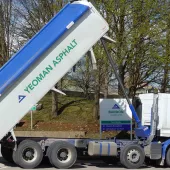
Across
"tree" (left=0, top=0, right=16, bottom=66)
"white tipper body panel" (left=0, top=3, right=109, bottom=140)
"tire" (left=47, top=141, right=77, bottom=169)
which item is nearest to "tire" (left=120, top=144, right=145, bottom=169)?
"tire" (left=47, top=141, right=77, bottom=169)

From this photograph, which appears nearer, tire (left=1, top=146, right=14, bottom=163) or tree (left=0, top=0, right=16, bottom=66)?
tire (left=1, top=146, right=14, bottom=163)

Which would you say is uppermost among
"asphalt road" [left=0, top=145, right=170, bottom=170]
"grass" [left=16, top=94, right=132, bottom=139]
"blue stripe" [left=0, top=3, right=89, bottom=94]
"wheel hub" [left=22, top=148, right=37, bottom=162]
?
"blue stripe" [left=0, top=3, right=89, bottom=94]

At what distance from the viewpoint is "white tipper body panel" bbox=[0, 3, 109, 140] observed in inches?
515

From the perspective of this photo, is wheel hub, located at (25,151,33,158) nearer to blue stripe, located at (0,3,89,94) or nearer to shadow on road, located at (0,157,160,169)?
shadow on road, located at (0,157,160,169)

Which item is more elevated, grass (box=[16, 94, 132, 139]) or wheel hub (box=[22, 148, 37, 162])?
grass (box=[16, 94, 132, 139])

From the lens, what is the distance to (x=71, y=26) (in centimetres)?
1363

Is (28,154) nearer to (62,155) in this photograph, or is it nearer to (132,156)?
(62,155)

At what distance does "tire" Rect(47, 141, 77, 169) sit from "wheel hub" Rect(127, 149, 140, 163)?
1789 millimetres

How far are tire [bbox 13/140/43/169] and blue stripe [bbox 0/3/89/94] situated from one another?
2.09 m

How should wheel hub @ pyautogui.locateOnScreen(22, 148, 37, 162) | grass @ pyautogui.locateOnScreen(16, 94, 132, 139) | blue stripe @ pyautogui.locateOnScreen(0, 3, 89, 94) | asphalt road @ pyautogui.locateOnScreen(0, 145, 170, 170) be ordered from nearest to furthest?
blue stripe @ pyautogui.locateOnScreen(0, 3, 89, 94) < wheel hub @ pyautogui.locateOnScreen(22, 148, 37, 162) < asphalt road @ pyautogui.locateOnScreen(0, 145, 170, 170) < grass @ pyautogui.locateOnScreen(16, 94, 132, 139)

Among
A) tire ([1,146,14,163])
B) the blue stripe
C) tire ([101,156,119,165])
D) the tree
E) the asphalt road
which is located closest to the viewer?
the blue stripe

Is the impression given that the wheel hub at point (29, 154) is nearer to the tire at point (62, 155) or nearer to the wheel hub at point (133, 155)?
the tire at point (62, 155)

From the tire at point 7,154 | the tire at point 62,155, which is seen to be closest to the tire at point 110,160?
the tire at point 62,155

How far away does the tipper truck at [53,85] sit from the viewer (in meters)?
13.1
